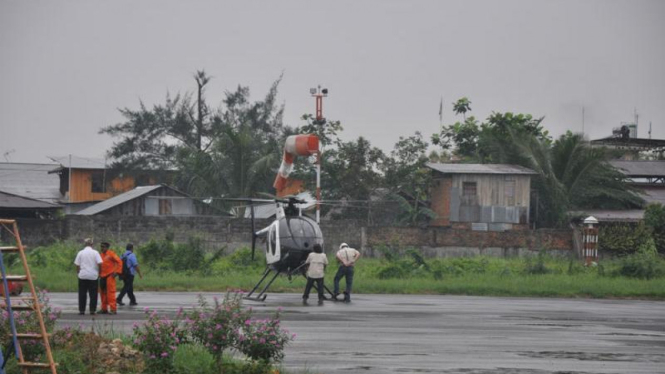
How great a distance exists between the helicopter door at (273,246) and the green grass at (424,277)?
102 inches

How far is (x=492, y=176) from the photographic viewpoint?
49.9 metres

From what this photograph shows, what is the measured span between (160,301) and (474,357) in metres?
12.3

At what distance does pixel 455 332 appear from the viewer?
1986cm

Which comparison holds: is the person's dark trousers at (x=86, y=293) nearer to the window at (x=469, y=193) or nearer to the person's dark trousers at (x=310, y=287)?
the person's dark trousers at (x=310, y=287)

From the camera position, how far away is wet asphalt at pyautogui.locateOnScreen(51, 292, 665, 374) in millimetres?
15188

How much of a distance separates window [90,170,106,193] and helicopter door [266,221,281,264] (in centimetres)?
4614

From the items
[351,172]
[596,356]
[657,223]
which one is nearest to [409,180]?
[351,172]

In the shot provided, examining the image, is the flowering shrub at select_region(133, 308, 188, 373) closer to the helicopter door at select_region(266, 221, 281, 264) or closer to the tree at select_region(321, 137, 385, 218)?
the helicopter door at select_region(266, 221, 281, 264)

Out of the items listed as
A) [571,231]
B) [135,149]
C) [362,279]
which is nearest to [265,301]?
[362,279]

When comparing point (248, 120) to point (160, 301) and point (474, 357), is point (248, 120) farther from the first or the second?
point (474, 357)

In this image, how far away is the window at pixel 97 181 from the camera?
72.6m

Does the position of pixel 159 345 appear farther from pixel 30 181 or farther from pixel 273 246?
pixel 30 181

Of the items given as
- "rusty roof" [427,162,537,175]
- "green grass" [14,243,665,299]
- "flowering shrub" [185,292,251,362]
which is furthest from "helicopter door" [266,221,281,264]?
"rusty roof" [427,162,537,175]

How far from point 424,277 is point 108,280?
54.3ft
